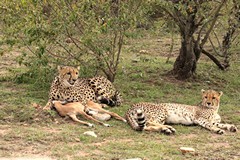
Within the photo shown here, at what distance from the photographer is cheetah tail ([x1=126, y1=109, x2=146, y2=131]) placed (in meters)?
6.16

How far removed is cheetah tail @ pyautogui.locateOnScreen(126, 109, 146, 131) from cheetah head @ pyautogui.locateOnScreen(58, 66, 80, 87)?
1.35 meters

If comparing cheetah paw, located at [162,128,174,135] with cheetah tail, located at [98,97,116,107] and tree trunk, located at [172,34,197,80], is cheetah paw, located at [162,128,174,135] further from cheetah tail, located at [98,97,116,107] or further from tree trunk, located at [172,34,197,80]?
tree trunk, located at [172,34,197,80]

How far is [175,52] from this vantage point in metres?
14.1

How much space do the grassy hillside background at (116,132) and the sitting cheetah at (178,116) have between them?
13cm

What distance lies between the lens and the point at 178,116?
695 cm

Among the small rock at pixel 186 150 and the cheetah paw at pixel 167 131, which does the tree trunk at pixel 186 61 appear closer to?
the cheetah paw at pixel 167 131

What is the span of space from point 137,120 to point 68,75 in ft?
5.72

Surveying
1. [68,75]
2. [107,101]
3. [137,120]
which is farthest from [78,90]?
[137,120]

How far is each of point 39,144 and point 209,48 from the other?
31.7 ft

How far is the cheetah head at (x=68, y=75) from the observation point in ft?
25.1

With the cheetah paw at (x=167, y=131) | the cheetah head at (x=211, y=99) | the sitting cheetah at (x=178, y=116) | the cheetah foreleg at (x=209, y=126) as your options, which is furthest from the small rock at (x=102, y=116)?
the cheetah head at (x=211, y=99)

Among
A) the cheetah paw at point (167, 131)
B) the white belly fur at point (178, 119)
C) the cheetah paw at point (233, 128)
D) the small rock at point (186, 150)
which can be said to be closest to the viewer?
the small rock at point (186, 150)

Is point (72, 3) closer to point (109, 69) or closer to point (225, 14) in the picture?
point (109, 69)

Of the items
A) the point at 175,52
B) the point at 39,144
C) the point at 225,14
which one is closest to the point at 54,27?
the point at 39,144
